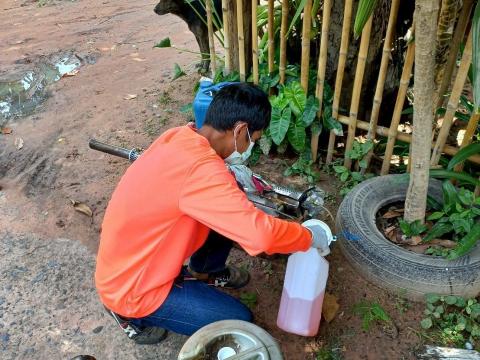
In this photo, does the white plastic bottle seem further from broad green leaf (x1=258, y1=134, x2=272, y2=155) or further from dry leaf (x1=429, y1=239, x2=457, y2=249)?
broad green leaf (x1=258, y1=134, x2=272, y2=155)

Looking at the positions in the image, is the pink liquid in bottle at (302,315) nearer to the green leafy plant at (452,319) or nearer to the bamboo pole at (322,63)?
the green leafy plant at (452,319)

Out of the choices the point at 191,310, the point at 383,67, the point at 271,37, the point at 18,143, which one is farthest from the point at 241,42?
the point at 18,143

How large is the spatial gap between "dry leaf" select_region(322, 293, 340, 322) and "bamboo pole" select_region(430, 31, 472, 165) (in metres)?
Result: 1.16

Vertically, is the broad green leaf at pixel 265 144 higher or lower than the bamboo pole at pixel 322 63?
lower

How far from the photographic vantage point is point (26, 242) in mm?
3182

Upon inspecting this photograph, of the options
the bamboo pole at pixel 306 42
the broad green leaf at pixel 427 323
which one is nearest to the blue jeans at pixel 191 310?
the broad green leaf at pixel 427 323

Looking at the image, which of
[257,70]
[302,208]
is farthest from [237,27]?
[302,208]

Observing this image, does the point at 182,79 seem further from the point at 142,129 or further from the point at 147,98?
the point at 142,129

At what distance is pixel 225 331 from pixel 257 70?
2376 mm

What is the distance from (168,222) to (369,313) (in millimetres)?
1327

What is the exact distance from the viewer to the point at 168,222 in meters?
1.80

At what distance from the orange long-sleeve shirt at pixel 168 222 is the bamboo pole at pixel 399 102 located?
4.52ft

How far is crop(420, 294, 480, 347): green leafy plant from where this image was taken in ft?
7.39

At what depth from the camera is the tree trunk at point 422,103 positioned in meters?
1.93
